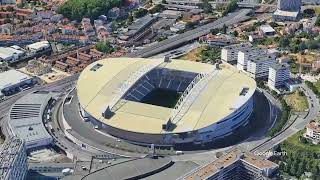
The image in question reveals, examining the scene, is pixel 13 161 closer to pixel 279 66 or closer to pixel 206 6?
pixel 279 66

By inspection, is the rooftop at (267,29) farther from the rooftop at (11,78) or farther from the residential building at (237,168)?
the residential building at (237,168)

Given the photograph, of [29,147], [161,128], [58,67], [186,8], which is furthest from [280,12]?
[29,147]

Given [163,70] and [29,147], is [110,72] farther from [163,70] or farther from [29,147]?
[29,147]

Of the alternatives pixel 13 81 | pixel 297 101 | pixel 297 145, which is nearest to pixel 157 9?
pixel 13 81

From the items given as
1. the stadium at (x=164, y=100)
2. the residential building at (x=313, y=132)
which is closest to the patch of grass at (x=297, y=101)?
the stadium at (x=164, y=100)

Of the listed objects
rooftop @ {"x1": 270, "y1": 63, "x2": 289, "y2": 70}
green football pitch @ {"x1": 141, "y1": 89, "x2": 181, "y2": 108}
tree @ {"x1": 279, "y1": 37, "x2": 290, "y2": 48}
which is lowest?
green football pitch @ {"x1": 141, "y1": 89, "x2": 181, "y2": 108}

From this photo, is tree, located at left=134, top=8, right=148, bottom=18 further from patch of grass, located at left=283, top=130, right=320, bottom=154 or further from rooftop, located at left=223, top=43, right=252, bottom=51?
patch of grass, located at left=283, top=130, right=320, bottom=154

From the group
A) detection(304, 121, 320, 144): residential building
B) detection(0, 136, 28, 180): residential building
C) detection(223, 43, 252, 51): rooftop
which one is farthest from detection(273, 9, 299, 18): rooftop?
detection(0, 136, 28, 180): residential building
